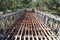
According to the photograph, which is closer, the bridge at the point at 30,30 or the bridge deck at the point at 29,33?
the bridge deck at the point at 29,33

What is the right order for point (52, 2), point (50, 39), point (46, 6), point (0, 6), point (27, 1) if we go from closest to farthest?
point (50, 39)
point (0, 6)
point (52, 2)
point (46, 6)
point (27, 1)

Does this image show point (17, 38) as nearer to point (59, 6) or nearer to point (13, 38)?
point (13, 38)

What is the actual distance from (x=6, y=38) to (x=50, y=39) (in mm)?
1699

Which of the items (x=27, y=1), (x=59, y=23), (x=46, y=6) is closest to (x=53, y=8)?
(x=46, y=6)

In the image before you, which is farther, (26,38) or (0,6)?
(0,6)

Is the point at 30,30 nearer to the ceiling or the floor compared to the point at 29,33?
nearer to the floor

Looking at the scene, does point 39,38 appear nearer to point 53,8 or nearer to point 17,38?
point 17,38

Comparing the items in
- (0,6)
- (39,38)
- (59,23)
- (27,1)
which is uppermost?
(59,23)

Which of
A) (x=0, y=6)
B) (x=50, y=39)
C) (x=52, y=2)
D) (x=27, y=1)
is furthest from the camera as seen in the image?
(x=27, y=1)

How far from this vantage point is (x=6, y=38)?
6.93m

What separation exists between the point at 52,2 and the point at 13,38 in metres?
35.7

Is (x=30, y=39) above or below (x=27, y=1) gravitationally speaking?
above

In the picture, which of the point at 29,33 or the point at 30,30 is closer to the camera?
the point at 29,33

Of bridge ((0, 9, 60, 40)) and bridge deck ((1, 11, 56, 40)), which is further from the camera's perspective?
bridge ((0, 9, 60, 40))
